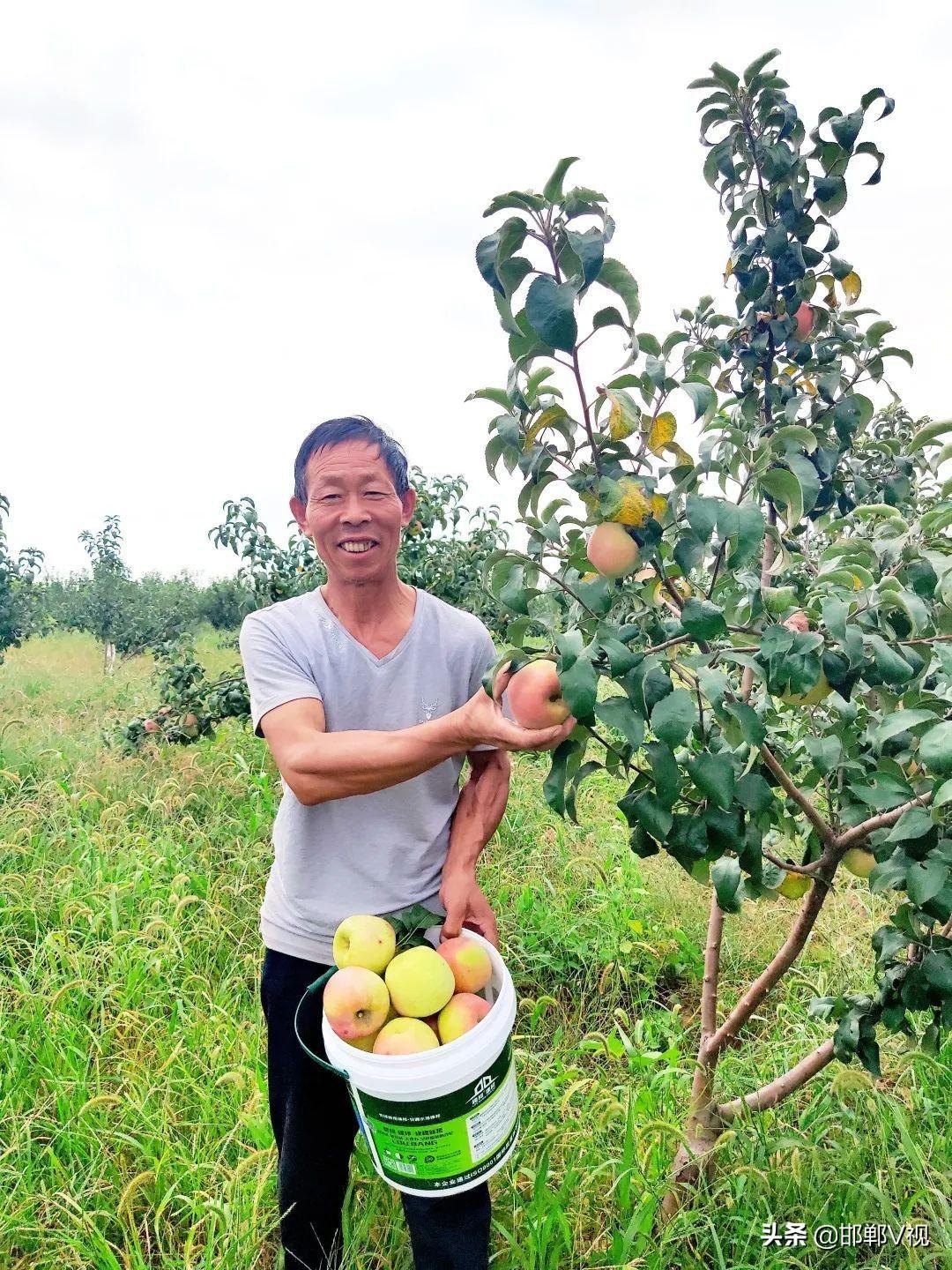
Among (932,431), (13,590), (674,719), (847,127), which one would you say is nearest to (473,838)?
(674,719)

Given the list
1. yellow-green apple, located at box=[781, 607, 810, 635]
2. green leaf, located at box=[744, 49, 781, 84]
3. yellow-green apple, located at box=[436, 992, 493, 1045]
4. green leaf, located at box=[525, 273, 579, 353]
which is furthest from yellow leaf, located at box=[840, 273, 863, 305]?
yellow-green apple, located at box=[436, 992, 493, 1045]

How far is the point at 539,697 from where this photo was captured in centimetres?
130

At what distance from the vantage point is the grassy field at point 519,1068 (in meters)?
1.93

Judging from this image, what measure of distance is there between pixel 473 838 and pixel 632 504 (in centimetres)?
96

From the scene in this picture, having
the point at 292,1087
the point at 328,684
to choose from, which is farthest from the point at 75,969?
the point at 328,684

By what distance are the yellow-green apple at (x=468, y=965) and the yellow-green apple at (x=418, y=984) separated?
0.04 meters

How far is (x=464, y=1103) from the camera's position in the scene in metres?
1.39

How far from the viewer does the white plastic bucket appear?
1362 millimetres

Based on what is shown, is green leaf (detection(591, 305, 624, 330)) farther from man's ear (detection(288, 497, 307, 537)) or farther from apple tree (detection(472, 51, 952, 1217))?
man's ear (detection(288, 497, 307, 537))

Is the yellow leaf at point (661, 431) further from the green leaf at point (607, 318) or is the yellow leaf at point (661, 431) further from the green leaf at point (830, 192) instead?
the green leaf at point (830, 192)

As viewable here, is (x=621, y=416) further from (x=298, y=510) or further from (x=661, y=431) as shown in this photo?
(x=298, y=510)

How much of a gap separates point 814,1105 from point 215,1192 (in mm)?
1581

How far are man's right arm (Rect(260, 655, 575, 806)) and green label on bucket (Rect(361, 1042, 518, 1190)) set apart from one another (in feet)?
1.72

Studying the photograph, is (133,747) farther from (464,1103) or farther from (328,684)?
(464,1103)
